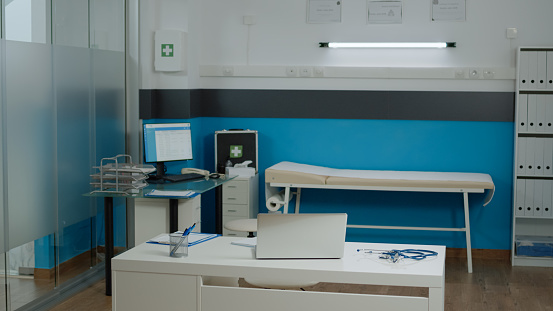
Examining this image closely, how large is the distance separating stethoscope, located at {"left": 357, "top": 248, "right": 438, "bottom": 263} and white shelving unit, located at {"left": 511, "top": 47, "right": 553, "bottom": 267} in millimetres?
2818

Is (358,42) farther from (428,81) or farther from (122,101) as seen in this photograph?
(122,101)

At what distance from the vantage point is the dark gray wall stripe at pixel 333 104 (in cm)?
613

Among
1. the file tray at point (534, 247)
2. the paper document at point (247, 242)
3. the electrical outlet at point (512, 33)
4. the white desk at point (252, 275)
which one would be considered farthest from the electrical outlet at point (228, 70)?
the white desk at point (252, 275)

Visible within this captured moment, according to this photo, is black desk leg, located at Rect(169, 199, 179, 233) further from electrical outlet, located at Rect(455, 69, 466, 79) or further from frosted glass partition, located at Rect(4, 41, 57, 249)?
electrical outlet, located at Rect(455, 69, 466, 79)

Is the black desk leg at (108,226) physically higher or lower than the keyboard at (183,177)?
lower

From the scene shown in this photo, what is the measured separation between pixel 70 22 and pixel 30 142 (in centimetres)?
98

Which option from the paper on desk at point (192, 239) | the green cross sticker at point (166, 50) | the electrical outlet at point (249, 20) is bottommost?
the paper on desk at point (192, 239)

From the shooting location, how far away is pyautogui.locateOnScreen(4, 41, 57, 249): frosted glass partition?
14.0 ft

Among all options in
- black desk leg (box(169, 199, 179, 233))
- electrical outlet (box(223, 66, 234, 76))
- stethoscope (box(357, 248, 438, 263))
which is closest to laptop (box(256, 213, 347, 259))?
stethoscope (box(357, 248, 438, 263))

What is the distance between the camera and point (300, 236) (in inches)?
124

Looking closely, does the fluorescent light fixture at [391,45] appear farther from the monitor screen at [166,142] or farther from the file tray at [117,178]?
the file tray at [117,178]

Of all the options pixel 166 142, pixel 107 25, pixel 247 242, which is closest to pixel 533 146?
pixel 166 142

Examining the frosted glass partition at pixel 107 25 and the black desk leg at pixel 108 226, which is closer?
the black desk leg at pixel 108 226

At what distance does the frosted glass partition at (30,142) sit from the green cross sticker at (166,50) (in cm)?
148
